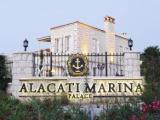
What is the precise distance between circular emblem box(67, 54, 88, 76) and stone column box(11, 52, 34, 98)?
168cm

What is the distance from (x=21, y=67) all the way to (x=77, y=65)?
7.78ft

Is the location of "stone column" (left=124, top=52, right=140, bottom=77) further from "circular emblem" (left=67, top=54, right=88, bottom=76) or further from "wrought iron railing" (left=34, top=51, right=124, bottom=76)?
"circular emblem" (left=67, top=54, right=88, bottom=76)

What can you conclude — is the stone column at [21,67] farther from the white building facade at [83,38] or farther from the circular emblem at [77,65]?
the white building facade at [83,38]

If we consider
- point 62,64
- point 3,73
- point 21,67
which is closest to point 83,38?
point 62,64

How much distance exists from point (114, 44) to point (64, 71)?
577 inches

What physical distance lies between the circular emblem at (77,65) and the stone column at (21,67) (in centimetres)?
168

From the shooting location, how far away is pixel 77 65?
20.9 metres

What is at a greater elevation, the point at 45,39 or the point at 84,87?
the point at 45,39

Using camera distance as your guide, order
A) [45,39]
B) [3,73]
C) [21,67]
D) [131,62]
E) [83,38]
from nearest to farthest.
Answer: [131,62]
[21,67]
[3,73]
[83,38]
[45,39]

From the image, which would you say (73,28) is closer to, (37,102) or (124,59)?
(124,59)

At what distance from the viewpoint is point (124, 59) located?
2103 centimetres

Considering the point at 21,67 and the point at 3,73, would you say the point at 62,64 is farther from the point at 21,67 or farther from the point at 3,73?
the point at 21,67

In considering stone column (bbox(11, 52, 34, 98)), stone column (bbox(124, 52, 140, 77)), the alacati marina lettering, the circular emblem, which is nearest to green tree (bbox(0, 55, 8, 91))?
stone column (bbox(11, 52, 34, 98))

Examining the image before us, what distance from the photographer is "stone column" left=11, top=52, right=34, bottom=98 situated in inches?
833
